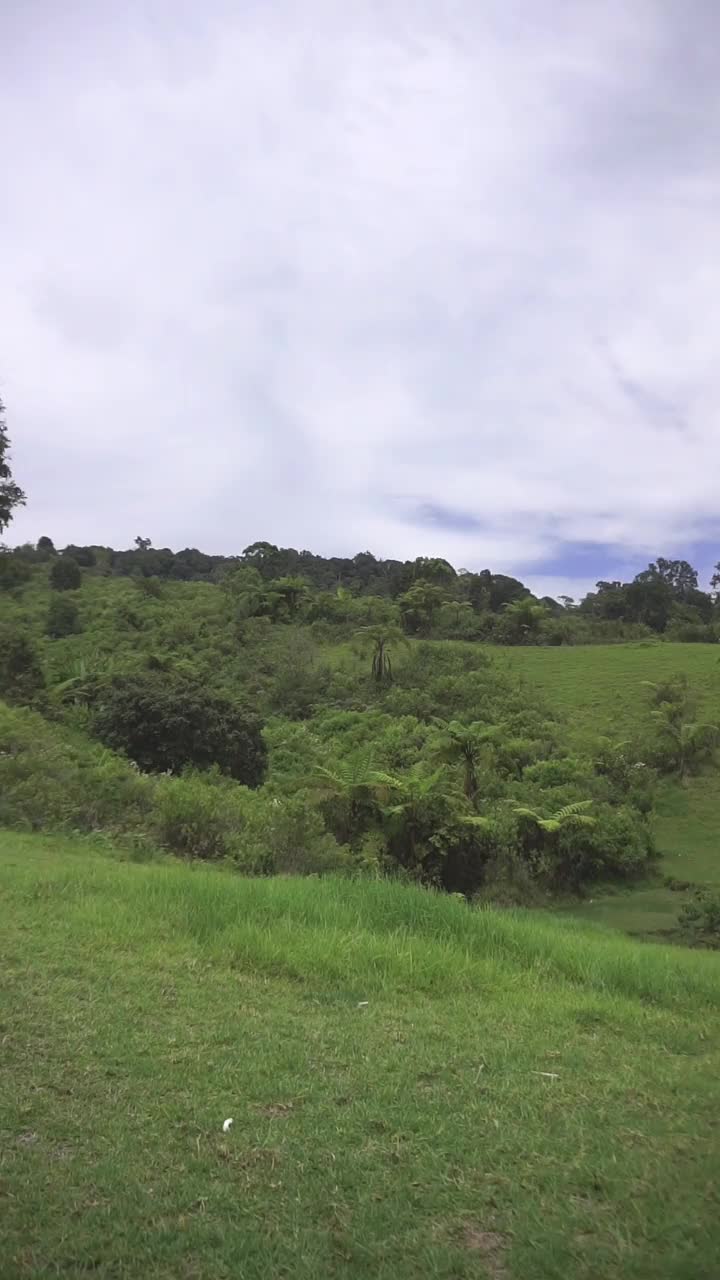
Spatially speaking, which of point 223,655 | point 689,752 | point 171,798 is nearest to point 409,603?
point 223,655

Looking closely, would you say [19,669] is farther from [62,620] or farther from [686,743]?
[686,743]

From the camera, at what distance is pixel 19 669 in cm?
2966

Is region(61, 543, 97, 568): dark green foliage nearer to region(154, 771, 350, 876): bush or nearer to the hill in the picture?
the hill

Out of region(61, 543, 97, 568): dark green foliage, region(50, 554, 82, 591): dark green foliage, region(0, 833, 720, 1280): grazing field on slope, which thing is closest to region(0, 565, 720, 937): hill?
region(0, 833, 720, 1280): grazing field on slope

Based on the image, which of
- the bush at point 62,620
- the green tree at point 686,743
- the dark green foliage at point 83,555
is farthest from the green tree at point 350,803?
the dark green foliage at point 83,555

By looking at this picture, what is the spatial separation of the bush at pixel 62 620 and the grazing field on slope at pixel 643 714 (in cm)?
2286

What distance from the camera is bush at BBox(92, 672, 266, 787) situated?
2247 centimetres

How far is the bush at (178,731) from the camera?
22469 mm

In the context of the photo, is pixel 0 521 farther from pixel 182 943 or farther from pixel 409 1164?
pixel 409 1164

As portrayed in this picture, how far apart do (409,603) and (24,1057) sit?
4285 centimetres

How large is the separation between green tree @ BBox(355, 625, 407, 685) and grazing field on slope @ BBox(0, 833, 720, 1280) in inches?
1159

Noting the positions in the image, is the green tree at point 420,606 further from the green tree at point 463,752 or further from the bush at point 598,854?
the bush at point 598,854

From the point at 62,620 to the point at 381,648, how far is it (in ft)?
63.4

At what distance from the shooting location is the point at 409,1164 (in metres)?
3.56
